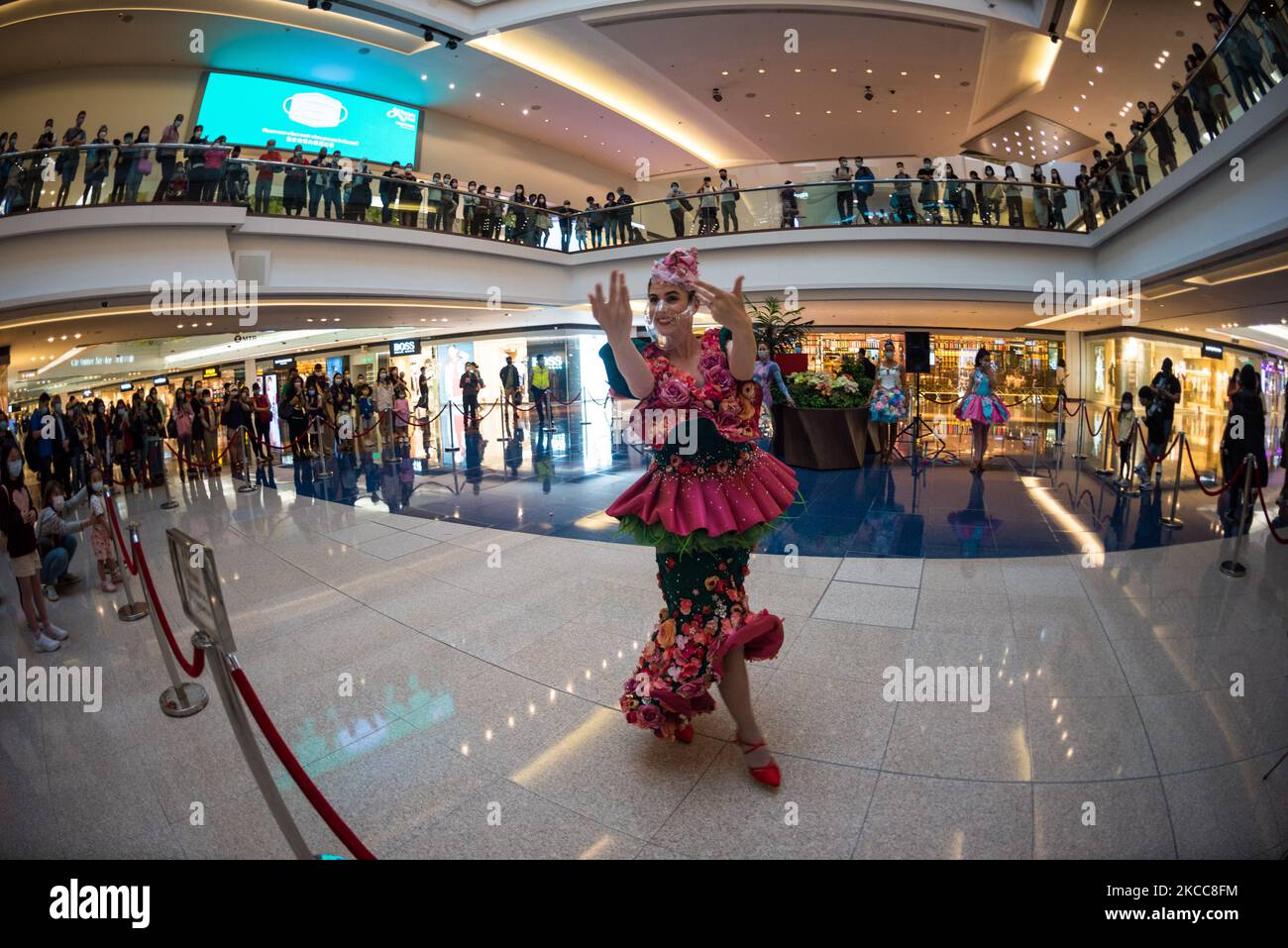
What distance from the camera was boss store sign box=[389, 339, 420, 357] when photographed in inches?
826

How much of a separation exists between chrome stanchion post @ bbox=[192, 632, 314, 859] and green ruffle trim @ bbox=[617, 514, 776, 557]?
4.61ft

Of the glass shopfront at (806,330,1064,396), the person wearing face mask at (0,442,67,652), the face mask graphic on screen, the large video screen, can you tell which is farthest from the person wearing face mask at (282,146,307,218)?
the glass shopfront at (806,330,1064,396)

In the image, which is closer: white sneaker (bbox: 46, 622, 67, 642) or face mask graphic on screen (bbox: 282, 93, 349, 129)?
white sneaker (bbox: 46, 622, 67, 642)

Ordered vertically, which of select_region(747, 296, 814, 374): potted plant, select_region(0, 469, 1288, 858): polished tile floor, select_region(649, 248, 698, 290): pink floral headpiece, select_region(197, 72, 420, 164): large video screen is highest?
select_region(197, 72, 420, 164): large video screen

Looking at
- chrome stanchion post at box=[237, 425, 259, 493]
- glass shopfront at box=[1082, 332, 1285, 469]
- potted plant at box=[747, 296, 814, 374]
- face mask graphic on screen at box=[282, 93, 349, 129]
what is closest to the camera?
chrome stanchion post at box=[237, 425, 259, 493]

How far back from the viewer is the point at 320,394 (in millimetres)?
13516

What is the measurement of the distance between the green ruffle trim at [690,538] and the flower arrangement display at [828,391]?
801cm

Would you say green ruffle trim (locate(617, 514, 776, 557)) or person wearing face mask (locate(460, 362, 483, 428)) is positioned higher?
person wearing face mask (locate(460, 362, 483, 428))

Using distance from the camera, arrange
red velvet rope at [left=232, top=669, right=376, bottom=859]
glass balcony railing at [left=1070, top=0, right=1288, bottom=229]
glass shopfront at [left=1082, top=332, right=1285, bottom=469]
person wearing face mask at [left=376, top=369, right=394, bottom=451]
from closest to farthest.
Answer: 1. red velvet rope at [left=232, top=669, right=376, bottom=859]
2. glass balcony railing at [left=1070, top=0, right=1288, bottom=229]
3. person wearing face mask at [left=376, top=369, right=394, bottom=451]
4. glass shopfront at [left=1082, top=332, right=1285, bottom=469]

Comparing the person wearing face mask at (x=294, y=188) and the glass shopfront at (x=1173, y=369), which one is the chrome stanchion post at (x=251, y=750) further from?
the glass shopfront at (x=1173, y=369)

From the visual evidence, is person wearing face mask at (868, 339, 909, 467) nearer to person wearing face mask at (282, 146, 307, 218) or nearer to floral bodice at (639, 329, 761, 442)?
floral bodice at (639, 329, 761, 442)

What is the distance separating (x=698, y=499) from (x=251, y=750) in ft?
5.59

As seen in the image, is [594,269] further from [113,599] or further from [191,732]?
[191,732]

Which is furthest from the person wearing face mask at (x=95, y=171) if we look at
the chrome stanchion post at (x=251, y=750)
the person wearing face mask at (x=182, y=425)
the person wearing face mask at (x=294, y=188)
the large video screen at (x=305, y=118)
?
the chrome stanchion post at (x=251, y=750)
